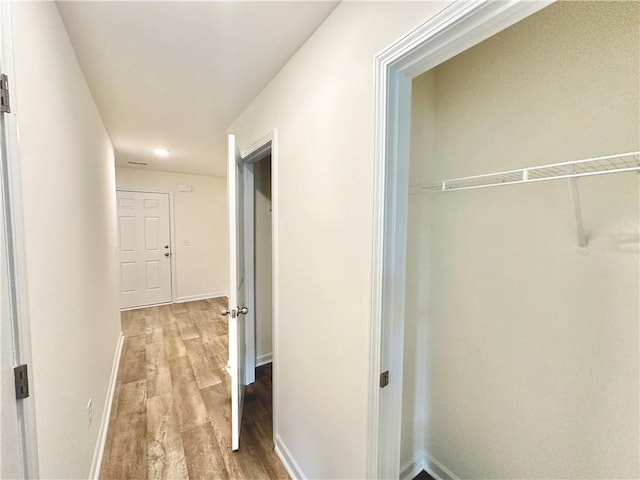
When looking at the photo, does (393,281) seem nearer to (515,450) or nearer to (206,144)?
(515,450)

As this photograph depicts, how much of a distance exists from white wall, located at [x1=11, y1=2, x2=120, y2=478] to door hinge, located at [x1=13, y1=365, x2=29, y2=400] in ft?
0.31

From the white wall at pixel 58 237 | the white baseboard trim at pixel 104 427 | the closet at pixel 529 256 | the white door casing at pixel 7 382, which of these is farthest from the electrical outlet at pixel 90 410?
the closet at pixel 529 256

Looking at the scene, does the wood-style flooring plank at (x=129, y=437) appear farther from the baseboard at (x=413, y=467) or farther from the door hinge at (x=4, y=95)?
the door hinge at (x=4, y=95)

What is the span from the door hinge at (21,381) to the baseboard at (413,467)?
1838mm

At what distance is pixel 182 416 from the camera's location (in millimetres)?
2061

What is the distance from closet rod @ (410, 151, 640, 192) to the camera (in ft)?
2.98

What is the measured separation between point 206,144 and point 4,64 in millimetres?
2607

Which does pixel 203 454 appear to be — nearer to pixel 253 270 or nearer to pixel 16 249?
pixel 253 270

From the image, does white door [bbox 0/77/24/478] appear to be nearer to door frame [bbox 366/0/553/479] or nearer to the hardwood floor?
door frame [bbox 366/0/553/479]

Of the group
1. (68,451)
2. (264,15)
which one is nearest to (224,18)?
(264,15)

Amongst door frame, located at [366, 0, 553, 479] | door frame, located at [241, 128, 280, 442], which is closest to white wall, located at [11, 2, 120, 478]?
door frame, located at [241, 128, 280, 442]

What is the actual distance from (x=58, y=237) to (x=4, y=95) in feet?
2.08

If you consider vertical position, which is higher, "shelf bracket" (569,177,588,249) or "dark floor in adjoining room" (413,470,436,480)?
"shelf bracket" (569,177,588,249)

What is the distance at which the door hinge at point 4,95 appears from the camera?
2.39 ft
